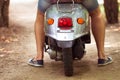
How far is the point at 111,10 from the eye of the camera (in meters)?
10.3

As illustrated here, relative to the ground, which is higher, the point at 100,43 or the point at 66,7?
the point at 66,7

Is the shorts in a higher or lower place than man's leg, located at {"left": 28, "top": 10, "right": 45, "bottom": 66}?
higher

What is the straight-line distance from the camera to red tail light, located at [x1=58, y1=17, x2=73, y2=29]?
15.8 feet

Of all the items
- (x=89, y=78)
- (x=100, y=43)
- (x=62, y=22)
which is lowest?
(x=89, y=78)

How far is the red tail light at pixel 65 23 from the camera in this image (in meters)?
4.82

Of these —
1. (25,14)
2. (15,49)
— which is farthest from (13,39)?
(25,14)

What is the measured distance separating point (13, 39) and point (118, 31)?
2846mm

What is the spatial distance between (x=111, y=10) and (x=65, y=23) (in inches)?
226

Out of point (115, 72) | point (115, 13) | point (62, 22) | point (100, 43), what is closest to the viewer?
point (62, 22)

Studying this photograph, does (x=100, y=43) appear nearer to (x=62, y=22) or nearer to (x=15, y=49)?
(x=62, y=22)

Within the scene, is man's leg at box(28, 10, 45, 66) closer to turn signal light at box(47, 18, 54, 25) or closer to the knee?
turn signal light at box(47, 18, 54, 25)

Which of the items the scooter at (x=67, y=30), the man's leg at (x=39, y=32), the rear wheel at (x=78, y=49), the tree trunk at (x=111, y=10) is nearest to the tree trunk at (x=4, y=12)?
the tree trunk at (x=111, y=10)

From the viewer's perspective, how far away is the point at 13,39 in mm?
8484

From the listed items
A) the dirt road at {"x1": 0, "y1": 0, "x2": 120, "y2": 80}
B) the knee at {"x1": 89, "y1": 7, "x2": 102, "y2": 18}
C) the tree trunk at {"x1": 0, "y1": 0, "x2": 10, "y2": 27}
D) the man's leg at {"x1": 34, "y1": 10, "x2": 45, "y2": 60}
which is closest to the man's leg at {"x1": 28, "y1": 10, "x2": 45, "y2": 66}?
the man's leg at {"x1": 34, "y1": 10, "x2": 45, "y2": 60}
